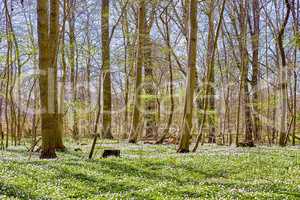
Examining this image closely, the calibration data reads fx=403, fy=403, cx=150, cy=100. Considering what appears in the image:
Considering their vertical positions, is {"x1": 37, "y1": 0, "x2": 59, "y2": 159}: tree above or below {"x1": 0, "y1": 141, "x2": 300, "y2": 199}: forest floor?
above

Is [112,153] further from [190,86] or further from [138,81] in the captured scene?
[138,81]

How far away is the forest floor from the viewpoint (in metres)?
10.5

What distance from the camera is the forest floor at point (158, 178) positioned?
10.5 metres

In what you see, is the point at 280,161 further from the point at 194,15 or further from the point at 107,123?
the point at 107,123

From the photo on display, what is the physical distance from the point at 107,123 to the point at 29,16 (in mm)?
12968

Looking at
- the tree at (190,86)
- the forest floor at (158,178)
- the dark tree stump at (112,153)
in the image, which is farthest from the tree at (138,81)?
the forest floor at (158,178)

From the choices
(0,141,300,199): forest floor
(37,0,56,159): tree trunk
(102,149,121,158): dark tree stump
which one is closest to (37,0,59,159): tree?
(37,0,56,159): tree trunk

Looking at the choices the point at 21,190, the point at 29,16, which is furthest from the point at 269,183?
the point at 29,16

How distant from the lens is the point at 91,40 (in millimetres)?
45250

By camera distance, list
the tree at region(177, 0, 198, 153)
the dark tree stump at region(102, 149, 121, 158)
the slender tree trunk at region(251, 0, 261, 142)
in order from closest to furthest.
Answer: the dark tree stump at region(102, 149, 121, 158), the tree at region(177, 0, 198, 153), the slender tree trunk at region(251, 0, 261, 142)

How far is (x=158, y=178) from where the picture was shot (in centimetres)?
1359

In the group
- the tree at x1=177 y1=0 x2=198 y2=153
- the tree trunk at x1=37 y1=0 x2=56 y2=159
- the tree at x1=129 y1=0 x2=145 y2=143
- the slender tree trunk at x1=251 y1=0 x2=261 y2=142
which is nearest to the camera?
the tree trunk at x1=37 y1=0 x2=56 y2=159

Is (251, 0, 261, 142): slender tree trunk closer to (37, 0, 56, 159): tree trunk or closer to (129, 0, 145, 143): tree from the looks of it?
(129, 0, 145, 143): tree

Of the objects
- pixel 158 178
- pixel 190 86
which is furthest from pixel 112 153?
pixel 158 178
